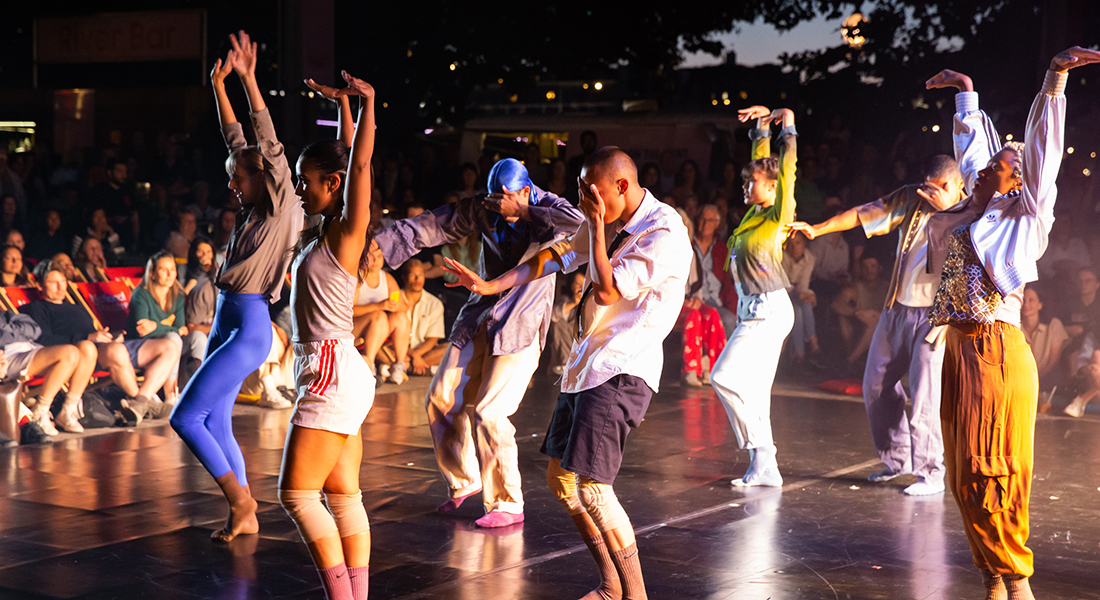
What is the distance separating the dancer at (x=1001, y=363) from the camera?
457 centimetres

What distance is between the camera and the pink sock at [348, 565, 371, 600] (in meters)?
4.12

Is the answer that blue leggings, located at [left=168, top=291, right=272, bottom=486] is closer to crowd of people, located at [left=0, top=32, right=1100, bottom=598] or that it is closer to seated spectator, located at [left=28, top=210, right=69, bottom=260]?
crowd of people, located at [left=0, top=32, right=1100, bottom=598]

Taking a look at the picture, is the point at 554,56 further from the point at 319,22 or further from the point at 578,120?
the point at 319,22

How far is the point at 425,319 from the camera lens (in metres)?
11.8

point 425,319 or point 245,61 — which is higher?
point 245,61

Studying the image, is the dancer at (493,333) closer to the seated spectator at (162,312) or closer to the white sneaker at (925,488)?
the white sneaker at (925,488)

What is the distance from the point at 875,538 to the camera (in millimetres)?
5828

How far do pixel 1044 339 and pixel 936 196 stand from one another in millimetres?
4564

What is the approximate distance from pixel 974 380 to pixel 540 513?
252 centimetres

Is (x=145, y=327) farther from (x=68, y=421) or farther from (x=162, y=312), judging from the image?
(x=68, y=421)

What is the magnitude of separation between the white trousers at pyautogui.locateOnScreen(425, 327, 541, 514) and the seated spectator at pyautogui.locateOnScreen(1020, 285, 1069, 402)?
6104 millimetres

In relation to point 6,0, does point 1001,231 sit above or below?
below

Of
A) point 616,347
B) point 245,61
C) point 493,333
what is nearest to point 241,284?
point 245,61

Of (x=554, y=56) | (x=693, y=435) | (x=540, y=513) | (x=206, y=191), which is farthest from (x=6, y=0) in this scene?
(x=540, y=513)
